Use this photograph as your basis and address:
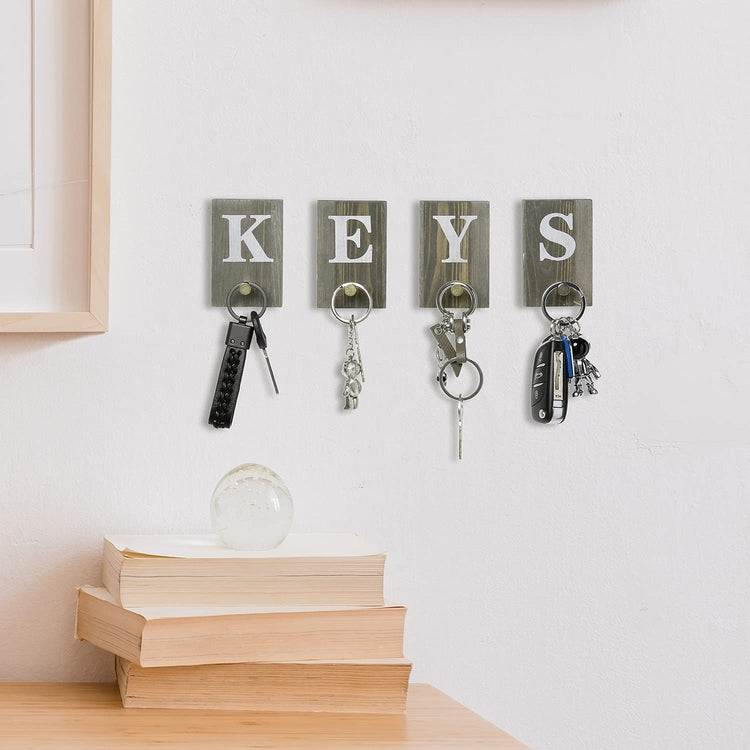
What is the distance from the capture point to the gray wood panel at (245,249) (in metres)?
0.88

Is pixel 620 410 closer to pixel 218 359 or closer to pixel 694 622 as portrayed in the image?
pixel 694 622

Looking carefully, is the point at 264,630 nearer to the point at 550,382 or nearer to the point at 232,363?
the point at 232,363

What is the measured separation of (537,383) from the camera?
35.1 inches

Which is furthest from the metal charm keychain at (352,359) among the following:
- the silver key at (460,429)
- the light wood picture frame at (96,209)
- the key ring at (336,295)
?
the light wood picture frame at (96,209)

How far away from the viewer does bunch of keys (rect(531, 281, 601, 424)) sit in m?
0.88

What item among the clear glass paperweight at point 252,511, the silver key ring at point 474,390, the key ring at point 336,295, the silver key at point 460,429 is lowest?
the clear glass paperweight at point 252,511

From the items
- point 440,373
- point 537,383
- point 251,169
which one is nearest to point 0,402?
point 251,169

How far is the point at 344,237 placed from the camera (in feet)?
2.91

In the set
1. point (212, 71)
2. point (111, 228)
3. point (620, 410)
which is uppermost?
point (212, 71)

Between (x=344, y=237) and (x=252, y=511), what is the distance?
30 cm

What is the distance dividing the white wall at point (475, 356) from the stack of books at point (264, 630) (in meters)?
0.13

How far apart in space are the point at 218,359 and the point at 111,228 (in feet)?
0.57

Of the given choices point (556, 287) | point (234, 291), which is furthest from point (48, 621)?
point (556, 287)

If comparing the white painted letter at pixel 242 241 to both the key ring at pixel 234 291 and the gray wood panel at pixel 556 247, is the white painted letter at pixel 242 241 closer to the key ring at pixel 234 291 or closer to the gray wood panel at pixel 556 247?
the key ring at pixel 234 291
